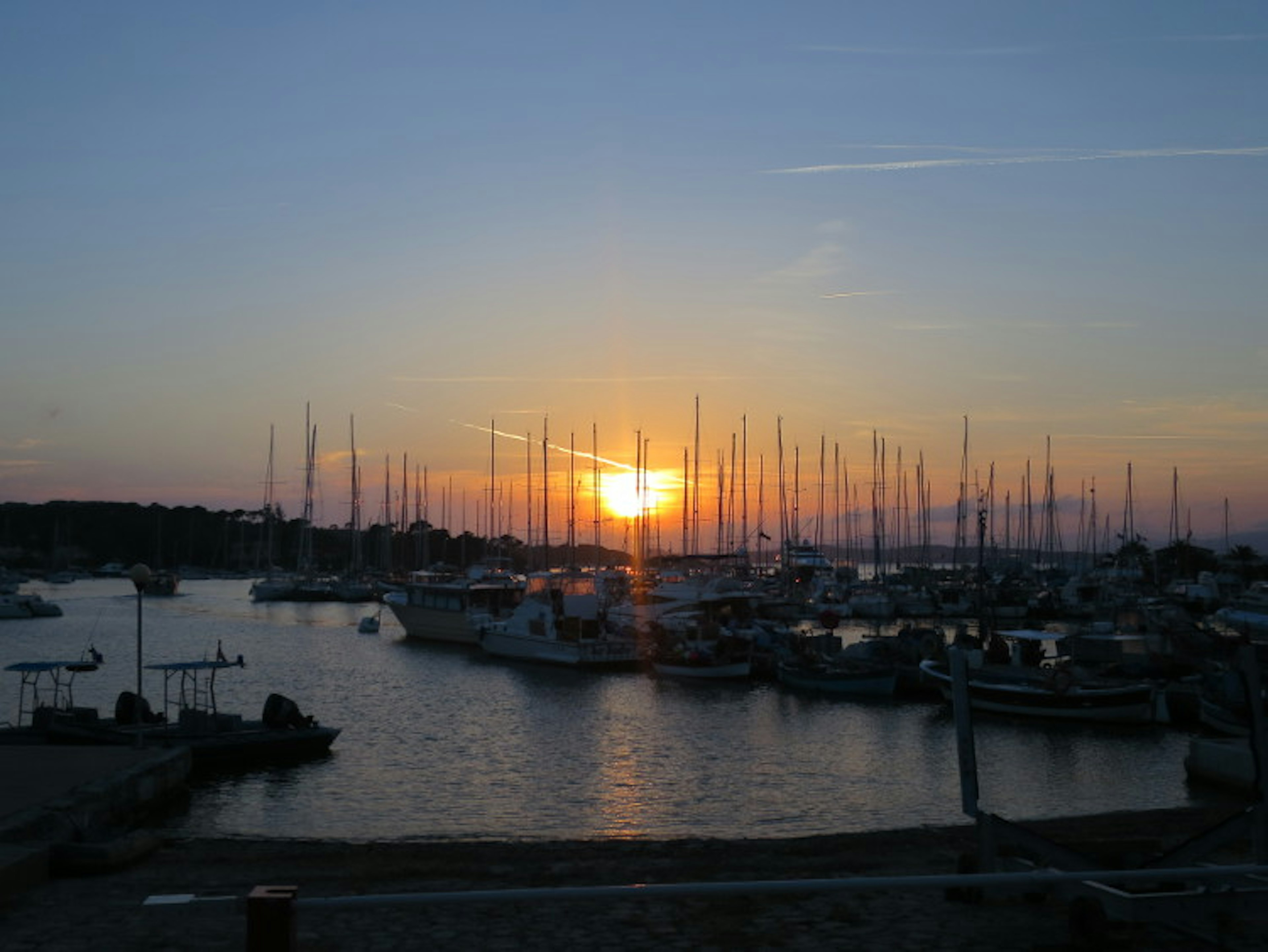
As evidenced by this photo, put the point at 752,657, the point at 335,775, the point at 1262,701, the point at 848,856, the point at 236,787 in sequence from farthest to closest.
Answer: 1. the point at 752,657
2. the point at 335,775
3. the point at 236,787
4. the point at 848,856
5. the point at 1262,701

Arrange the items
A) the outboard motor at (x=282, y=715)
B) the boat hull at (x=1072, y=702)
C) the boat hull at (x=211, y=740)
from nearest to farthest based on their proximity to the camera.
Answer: the boat hull at (x=211, y=740)
the outboard motor at (x=282, y=715)
the boat hull at (x=1072, y=702)

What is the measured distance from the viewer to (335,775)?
2666cm

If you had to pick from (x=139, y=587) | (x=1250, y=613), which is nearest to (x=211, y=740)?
(x=139, y=587)

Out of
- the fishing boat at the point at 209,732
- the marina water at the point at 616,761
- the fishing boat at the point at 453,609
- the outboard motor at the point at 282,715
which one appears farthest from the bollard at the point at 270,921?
the fishing boat at the point at 453,609

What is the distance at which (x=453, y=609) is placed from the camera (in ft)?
226

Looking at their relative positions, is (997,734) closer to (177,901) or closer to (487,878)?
(487,878)

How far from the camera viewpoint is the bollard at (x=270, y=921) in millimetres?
6293

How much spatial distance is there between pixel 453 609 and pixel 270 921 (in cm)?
6331

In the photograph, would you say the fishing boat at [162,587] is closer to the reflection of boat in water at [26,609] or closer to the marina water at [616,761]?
the reflection of boat in water at [26,609]

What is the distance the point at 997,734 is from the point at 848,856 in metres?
21.4

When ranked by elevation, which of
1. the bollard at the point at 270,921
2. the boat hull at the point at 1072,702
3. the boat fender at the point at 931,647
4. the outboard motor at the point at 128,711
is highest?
the bollard at the point at 270,921

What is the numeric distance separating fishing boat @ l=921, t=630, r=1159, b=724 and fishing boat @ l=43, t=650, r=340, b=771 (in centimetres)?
1795

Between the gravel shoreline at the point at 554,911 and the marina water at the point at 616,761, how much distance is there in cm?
613

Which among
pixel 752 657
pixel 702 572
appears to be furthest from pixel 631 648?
pixel 702 572
